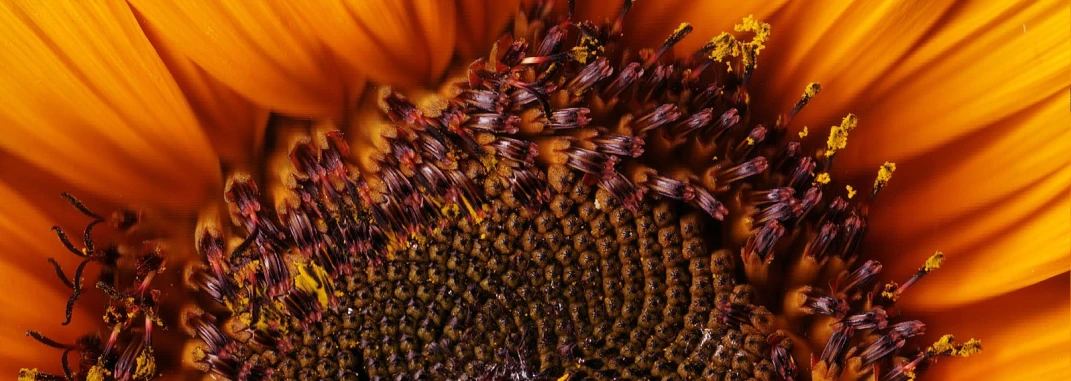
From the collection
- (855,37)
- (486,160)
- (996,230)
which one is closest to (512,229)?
(486,160)

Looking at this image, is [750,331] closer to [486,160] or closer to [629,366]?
[629,366]

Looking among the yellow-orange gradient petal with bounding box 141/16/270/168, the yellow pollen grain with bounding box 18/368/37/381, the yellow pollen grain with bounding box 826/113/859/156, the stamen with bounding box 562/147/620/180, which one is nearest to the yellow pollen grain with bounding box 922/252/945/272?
the yellow pollen grain with bounding box 826/113/859/156

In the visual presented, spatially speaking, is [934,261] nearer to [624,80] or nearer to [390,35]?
[624,80]

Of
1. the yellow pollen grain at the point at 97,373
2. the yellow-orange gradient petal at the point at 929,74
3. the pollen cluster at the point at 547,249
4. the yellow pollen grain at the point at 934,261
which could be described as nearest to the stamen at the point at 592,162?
the pollen cluster at the point at 547,249

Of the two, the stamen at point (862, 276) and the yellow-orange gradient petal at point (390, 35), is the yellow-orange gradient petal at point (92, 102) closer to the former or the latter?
the yellow-orange gradient petal at point (390, 35)

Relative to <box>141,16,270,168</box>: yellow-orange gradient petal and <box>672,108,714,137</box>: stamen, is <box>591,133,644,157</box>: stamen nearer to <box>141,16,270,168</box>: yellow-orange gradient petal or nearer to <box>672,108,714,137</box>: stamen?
<box>672,108,714,137</box>: stamen

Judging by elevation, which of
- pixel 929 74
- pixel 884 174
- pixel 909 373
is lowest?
pixel 909 373

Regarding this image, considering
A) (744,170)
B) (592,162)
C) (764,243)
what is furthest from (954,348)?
(592,162)
